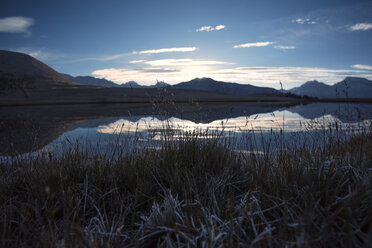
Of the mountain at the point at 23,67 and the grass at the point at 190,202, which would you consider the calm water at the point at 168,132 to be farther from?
the mountain at the point at 23,67

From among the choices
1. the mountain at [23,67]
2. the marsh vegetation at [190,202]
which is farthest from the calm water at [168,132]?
the mountain at [23,67]

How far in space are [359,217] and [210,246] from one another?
1097 millimetres

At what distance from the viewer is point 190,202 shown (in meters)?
1.94

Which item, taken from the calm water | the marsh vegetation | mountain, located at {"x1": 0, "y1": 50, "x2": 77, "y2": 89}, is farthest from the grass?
mountain, located at {"x1": 0, "y1": 50, "x2": 77, "y2": 89}

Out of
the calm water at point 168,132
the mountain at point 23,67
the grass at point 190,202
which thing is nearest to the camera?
the grass at point 190,202

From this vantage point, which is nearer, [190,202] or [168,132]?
[190,202]

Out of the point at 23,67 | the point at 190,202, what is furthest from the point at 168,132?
the point at 23,67

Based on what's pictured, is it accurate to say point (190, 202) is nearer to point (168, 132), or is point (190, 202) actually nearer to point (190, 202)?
point (190, 202)

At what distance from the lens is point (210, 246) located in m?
1.46

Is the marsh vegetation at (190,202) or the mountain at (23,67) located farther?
the mountain at (23,67)

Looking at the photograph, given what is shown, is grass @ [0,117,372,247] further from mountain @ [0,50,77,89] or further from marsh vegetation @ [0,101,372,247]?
mountain @ [0,50,77,89]

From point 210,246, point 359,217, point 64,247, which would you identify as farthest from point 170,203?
point 359,217

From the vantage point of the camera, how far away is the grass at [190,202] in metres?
1.56

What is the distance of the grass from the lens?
5.13 ft
